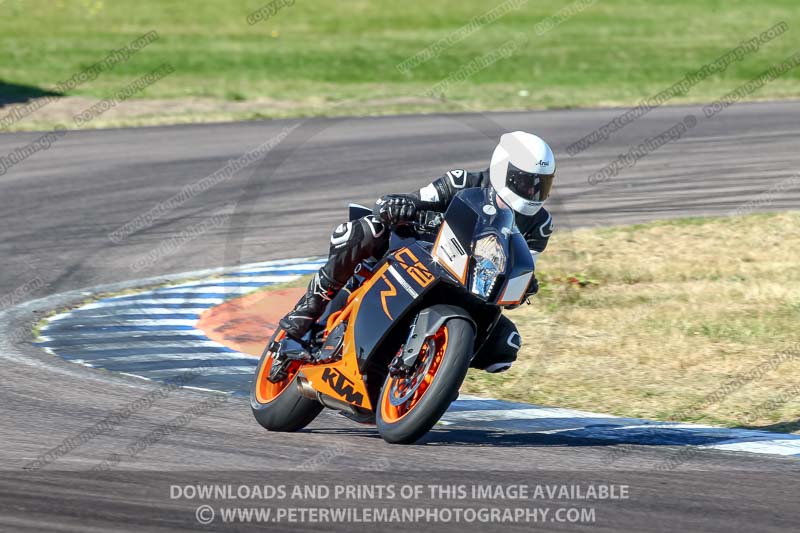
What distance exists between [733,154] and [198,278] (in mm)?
9808

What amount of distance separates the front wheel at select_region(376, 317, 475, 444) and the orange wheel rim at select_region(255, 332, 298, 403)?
88 cm

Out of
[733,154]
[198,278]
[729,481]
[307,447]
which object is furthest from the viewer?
[733,154]

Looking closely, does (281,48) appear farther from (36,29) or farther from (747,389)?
(747,389)

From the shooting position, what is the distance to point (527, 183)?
6.39 m

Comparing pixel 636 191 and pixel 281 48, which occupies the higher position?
→ pixel 636 191

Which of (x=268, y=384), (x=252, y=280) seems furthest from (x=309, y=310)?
(x=252, y=280)

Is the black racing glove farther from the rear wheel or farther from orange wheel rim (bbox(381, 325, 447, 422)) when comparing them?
the rear wheel

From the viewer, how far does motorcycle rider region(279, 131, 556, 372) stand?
6.39m

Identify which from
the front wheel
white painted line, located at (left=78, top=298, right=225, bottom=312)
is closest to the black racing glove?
the front wheel

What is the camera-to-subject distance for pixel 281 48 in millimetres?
37125

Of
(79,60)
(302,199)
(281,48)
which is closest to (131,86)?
(79,60)

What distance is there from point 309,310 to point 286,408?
1.93 feet

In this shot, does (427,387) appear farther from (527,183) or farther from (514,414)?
(514,414)

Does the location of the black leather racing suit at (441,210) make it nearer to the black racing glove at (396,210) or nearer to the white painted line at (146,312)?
the black racing glove at (396,210)
